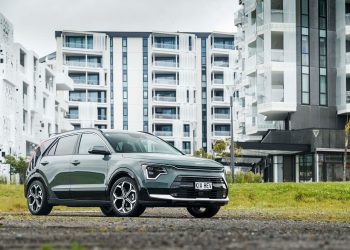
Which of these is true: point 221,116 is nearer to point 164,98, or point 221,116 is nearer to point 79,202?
point 164,98

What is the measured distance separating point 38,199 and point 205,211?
3.27 m

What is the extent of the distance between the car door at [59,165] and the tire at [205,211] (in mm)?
2331

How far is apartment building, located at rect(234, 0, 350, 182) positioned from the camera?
190 feet

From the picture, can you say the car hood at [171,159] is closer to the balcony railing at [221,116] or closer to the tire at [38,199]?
the tire at [38,199]

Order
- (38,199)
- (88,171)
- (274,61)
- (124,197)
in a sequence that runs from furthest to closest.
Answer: (274,61) < (38,199) < (88,171) < (124,197)

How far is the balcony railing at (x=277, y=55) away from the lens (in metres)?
59.1

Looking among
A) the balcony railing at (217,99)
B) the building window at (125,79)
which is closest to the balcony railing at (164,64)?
the building window at (125,79)

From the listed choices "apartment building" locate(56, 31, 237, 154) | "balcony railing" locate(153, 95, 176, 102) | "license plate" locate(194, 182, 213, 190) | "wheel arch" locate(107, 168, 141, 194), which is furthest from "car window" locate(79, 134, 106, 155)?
"balcony railing" locate(153, 95, 176, 102)

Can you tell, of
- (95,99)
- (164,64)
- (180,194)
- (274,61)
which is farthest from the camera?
(164,64)

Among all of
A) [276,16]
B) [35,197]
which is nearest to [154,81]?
[276,16]

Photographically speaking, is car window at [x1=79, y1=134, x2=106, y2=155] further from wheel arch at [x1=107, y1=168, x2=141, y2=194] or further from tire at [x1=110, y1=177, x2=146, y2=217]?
tire at [x1=110, y1=177, x2=146, y2=217]

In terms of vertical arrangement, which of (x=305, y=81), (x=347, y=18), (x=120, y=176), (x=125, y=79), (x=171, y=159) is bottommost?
(x=120, y=176)

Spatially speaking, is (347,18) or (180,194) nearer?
(180,194)

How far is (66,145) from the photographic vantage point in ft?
53.5
